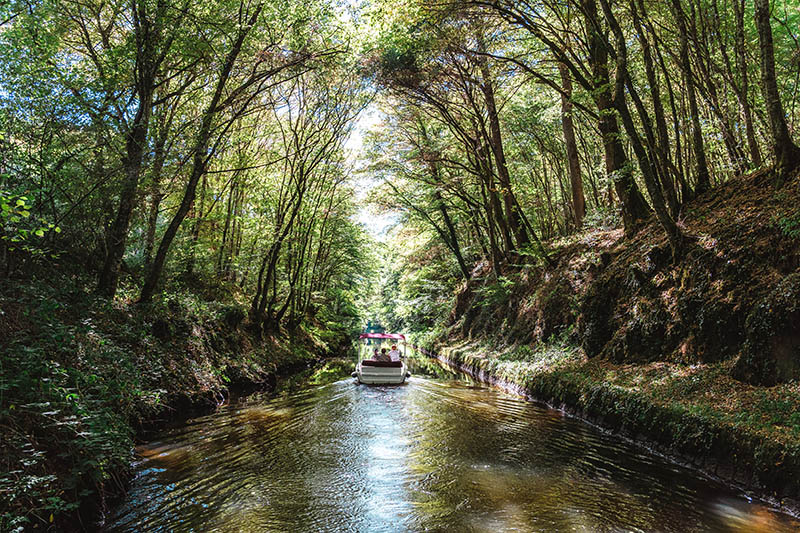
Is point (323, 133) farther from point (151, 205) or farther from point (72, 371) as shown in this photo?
point (72, 371)

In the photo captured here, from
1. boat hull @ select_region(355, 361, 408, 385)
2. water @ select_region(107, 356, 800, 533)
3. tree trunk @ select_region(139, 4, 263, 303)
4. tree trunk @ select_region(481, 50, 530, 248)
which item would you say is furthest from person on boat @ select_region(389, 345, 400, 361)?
tree trunk @ select_region(139, 4, 263, 303)

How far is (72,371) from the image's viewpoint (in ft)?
17.8

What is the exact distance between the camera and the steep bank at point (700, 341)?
5.57 m

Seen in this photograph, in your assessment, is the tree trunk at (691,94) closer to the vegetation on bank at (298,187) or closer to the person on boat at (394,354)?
the vegetation on bank at (298,187)

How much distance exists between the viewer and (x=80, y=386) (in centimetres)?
556

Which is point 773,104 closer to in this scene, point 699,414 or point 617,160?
point 617,160

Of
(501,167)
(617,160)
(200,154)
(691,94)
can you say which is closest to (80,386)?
(200,154)

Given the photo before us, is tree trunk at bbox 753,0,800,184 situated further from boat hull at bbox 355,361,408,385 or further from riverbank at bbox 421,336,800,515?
boat hull at bbox 355,361,408,385

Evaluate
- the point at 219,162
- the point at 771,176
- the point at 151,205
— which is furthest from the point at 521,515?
the point at 219,162

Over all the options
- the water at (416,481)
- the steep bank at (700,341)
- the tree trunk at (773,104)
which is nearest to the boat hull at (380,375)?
the steep bank at (700,341)

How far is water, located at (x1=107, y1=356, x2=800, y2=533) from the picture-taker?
480 centimetres

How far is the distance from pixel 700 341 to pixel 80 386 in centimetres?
974

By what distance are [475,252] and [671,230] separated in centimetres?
2023

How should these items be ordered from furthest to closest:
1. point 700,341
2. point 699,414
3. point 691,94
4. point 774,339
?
1. point 691,94
2. point 700,341
3. point 699,414
4. point 774,339
